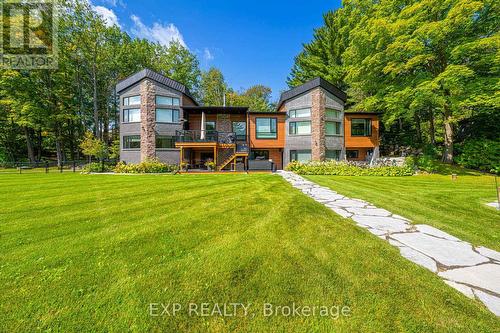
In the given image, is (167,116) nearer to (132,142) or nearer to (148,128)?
Answer: (148,128)

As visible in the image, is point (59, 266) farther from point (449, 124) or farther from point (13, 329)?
point (449, 124)

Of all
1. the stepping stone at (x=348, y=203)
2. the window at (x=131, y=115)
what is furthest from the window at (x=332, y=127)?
the window at (x=131, y=115)

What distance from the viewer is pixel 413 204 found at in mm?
5410

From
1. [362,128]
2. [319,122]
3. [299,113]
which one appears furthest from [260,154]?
[362,128]

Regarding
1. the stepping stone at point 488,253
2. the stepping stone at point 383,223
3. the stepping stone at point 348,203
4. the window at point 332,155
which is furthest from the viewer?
the window at point 332,155

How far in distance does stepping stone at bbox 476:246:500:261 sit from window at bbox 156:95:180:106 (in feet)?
68.3

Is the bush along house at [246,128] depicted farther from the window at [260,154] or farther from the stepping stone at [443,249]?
the stepping stone at [443,249]

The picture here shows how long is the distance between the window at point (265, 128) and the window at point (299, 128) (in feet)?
5.03

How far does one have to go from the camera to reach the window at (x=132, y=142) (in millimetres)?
19078

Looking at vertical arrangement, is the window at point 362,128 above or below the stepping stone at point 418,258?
above

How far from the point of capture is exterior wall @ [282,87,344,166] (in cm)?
1794

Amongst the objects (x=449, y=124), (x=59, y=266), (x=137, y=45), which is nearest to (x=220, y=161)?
(x=59, y=266)

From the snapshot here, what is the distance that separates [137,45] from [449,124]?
37.4 meters

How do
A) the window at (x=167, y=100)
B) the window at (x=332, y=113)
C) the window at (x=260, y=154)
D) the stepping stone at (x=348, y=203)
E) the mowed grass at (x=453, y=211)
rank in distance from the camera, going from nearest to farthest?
the mowed grass at (x=453, y=211)
the stepping stone at (x=348, y=203)
the window at (x=332, y=113)
the window at (x=167, y=100)
the window at (x=260, y=154)
